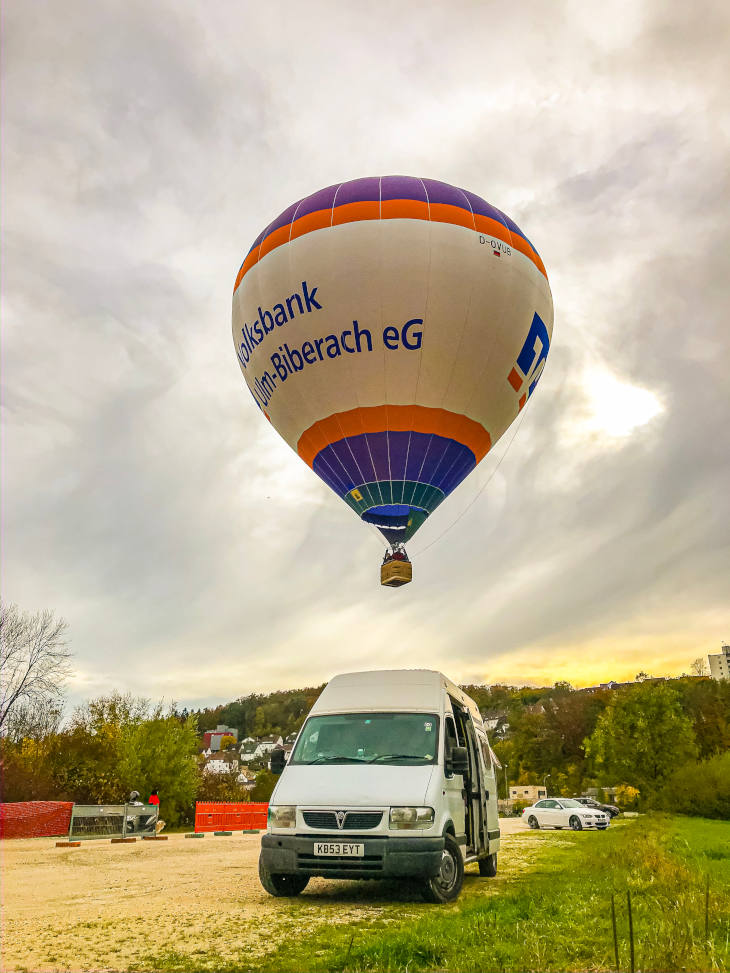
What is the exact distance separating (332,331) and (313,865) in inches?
546

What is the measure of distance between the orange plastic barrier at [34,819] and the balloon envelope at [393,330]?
1262 cm

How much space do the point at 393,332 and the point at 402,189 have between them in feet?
13.3

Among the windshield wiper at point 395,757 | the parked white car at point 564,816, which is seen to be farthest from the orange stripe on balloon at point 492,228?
the parked white car at point 564,816

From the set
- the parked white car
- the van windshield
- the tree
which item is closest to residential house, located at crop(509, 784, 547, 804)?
the tree

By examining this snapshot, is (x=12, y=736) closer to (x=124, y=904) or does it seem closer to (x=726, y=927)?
(x=124, y=904)

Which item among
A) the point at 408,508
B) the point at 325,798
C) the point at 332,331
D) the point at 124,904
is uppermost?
the point at 332,331

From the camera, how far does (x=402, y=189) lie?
776 inches

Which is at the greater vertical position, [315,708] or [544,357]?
[544,357]

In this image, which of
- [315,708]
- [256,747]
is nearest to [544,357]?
[315,708]

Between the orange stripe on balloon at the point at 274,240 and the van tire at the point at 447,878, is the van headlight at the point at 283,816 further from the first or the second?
the orange stripe on balloon at the point at 274,240

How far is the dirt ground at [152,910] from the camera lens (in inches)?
218

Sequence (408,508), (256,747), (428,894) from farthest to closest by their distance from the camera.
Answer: (256,747) < (408,508) < (428,894)

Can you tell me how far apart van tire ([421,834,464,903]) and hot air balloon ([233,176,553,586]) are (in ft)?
42.9

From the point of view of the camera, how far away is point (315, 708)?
32.2 ft
